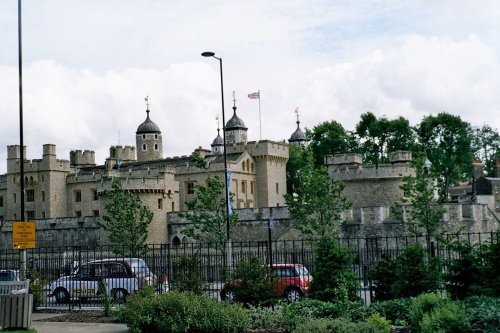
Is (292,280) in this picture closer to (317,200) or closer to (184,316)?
(184,316)

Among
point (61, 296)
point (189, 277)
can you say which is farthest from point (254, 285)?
point (61, 296)

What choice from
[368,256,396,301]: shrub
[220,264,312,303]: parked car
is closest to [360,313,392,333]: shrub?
[368,256,396,301]: shrub

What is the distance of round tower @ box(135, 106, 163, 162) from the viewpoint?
82625mm

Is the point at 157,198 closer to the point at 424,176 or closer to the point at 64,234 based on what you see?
the point at 64,234

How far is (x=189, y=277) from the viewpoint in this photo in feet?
61.2

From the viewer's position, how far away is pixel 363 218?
154 feet

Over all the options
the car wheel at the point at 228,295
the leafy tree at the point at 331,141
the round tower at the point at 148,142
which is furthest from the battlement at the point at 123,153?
the car wheel at the point at 228,295

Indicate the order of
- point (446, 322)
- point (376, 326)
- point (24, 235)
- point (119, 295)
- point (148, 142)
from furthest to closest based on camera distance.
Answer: point (148, 142), point (119, 295), point (24, 235), point (376, 326), point (446, 322)

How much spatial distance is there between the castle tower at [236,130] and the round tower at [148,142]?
26.7 ft

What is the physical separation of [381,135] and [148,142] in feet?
88.2

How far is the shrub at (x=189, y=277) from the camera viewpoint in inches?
725

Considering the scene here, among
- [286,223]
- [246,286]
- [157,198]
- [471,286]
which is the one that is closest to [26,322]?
[246,286]

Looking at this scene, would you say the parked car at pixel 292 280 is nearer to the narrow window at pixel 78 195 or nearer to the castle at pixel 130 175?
the castle at pixel 130 175

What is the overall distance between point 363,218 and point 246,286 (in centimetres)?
3036
